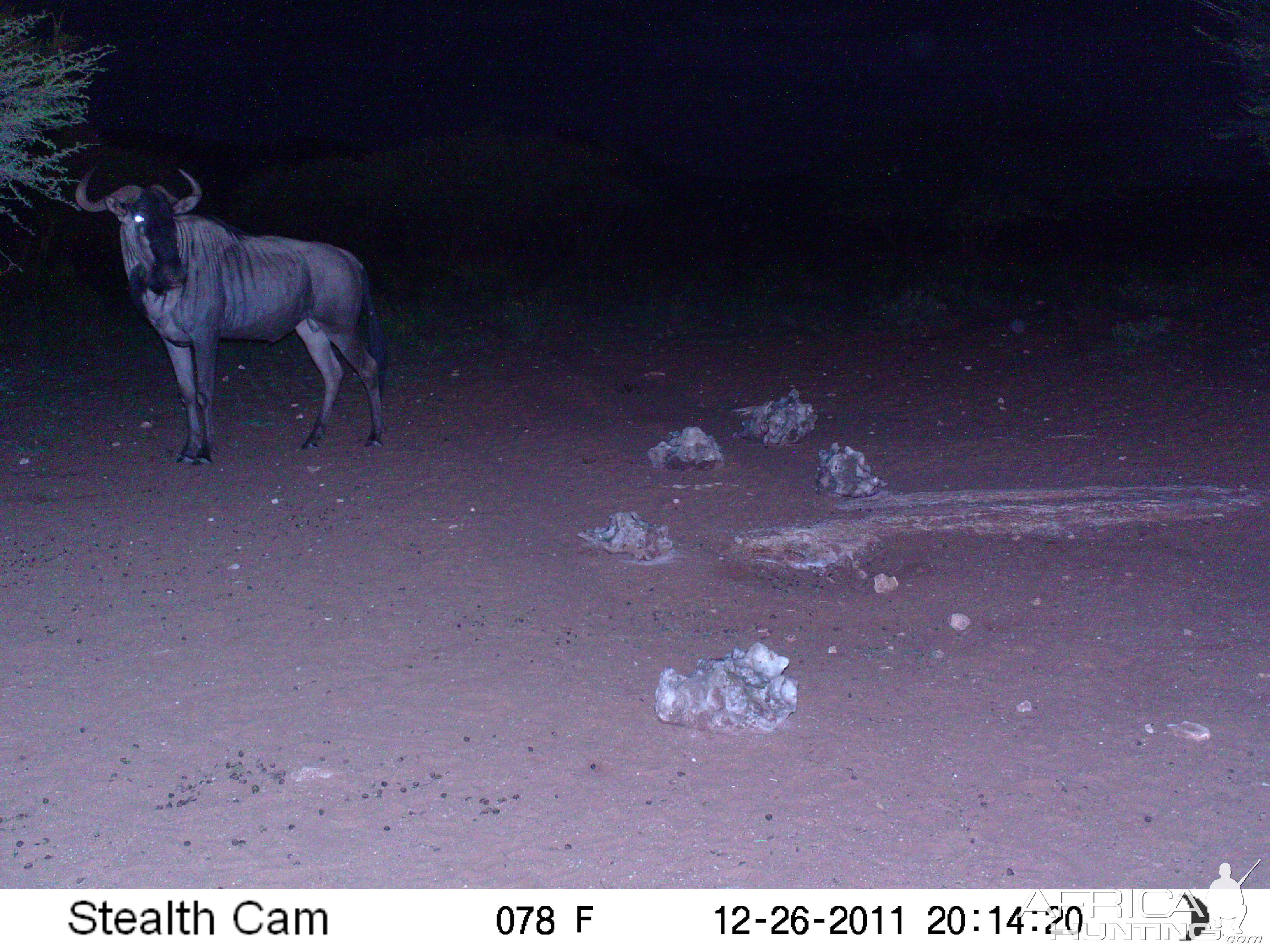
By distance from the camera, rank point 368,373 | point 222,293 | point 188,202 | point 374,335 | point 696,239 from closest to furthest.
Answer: point 188,202
point 222,293
point 368,373
point 374,335
point 696,239

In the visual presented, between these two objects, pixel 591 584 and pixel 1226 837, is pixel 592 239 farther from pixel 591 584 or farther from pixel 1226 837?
pixel 1226 837

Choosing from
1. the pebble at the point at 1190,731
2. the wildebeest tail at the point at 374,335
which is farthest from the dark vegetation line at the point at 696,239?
the pebble at the point at 1190,731

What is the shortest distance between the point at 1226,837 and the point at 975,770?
0.81 metres

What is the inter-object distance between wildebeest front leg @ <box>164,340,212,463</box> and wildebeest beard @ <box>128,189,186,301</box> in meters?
0.60

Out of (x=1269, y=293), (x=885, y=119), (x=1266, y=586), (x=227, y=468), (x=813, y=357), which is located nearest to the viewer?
(x=1266, y=586)

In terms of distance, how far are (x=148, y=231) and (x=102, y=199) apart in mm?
517

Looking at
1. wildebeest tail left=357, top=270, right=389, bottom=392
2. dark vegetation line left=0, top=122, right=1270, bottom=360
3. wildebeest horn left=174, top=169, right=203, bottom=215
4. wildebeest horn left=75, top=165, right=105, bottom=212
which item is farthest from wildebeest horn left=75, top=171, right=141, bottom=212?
dark vegetation line left=0, top=122, right=1270, bottom=360

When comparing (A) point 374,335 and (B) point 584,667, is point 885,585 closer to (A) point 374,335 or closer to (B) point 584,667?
(B) point 584,667

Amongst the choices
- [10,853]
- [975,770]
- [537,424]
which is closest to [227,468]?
[537,424]

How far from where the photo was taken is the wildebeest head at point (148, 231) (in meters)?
7.34

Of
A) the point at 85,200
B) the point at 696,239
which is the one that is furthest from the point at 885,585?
the point at 696,239

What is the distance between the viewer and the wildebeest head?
24.1 feet

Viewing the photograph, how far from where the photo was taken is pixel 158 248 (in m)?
7.38

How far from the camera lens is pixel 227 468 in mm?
8055
